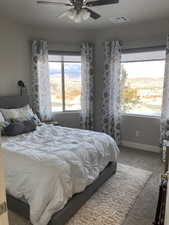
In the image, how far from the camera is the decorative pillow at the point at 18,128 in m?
2.94

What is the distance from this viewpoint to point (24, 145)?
8.08 ft

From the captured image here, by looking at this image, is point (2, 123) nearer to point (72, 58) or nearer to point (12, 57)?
point (12, 57)

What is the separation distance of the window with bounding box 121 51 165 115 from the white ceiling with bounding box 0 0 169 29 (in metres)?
0.80

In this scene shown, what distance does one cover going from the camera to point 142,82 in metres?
4.35

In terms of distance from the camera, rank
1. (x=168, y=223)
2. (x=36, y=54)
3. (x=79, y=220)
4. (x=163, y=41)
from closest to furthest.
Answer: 1. (x=168, y=223)
2. (x=79, y=220)
3. (x=163, y=41)
4. (x=36, y=54)

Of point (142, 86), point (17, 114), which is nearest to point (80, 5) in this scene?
point (17, 114)

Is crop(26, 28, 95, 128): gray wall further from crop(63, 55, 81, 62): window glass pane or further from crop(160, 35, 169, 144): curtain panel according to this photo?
crop(160, 35, 169, 144): curtain panel

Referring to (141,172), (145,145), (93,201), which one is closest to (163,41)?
(145,145)

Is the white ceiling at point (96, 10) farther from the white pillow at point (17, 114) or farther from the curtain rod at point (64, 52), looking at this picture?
the white pillow at point (17, 114)

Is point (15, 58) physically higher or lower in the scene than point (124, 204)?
higher

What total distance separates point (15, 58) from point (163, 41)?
10.5 ft

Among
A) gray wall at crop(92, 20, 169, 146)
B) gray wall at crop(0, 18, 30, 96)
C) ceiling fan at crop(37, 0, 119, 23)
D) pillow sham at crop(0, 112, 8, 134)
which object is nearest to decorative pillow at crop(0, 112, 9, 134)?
pillow sham at crop(0, 112, 8, 134)

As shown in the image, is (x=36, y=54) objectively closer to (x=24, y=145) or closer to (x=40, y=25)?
(x=40, y=25)

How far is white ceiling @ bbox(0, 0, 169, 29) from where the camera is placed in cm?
299
